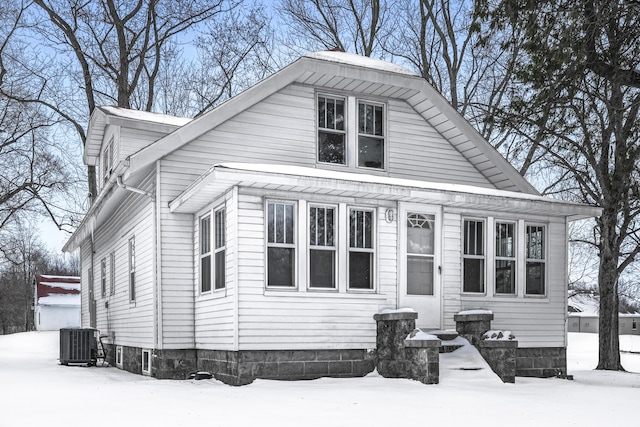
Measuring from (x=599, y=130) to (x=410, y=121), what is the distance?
669cm

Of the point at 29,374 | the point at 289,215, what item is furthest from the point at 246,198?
the point at 29,374

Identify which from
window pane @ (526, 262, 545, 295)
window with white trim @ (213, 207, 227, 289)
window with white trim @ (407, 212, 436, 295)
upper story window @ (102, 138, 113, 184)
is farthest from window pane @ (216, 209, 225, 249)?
window pane @ (526, 262, 545, 295)

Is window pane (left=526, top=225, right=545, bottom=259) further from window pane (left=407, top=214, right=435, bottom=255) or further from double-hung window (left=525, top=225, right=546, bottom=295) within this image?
window pane (left=407, top=214, right=435, bottom=255)

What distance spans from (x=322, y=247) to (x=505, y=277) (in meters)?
4.06

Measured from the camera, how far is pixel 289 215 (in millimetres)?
11008

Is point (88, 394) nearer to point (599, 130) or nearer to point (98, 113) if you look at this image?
point (98, 113)

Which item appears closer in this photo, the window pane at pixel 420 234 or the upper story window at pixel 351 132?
the window pane at pixel 420 234

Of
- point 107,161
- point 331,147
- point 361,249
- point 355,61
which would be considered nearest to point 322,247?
point 361,249

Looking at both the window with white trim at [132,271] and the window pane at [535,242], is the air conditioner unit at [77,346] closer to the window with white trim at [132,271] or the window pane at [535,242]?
the window with white trim at [132,271]

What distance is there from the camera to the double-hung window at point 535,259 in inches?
518

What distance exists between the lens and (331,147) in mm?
13273

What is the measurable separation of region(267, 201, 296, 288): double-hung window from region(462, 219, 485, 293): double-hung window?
11.7 feet

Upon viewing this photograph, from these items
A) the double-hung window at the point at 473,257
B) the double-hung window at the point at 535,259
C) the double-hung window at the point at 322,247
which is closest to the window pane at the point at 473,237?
the double-hung window at the point at 473,257

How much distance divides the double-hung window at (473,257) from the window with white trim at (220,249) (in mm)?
4557
